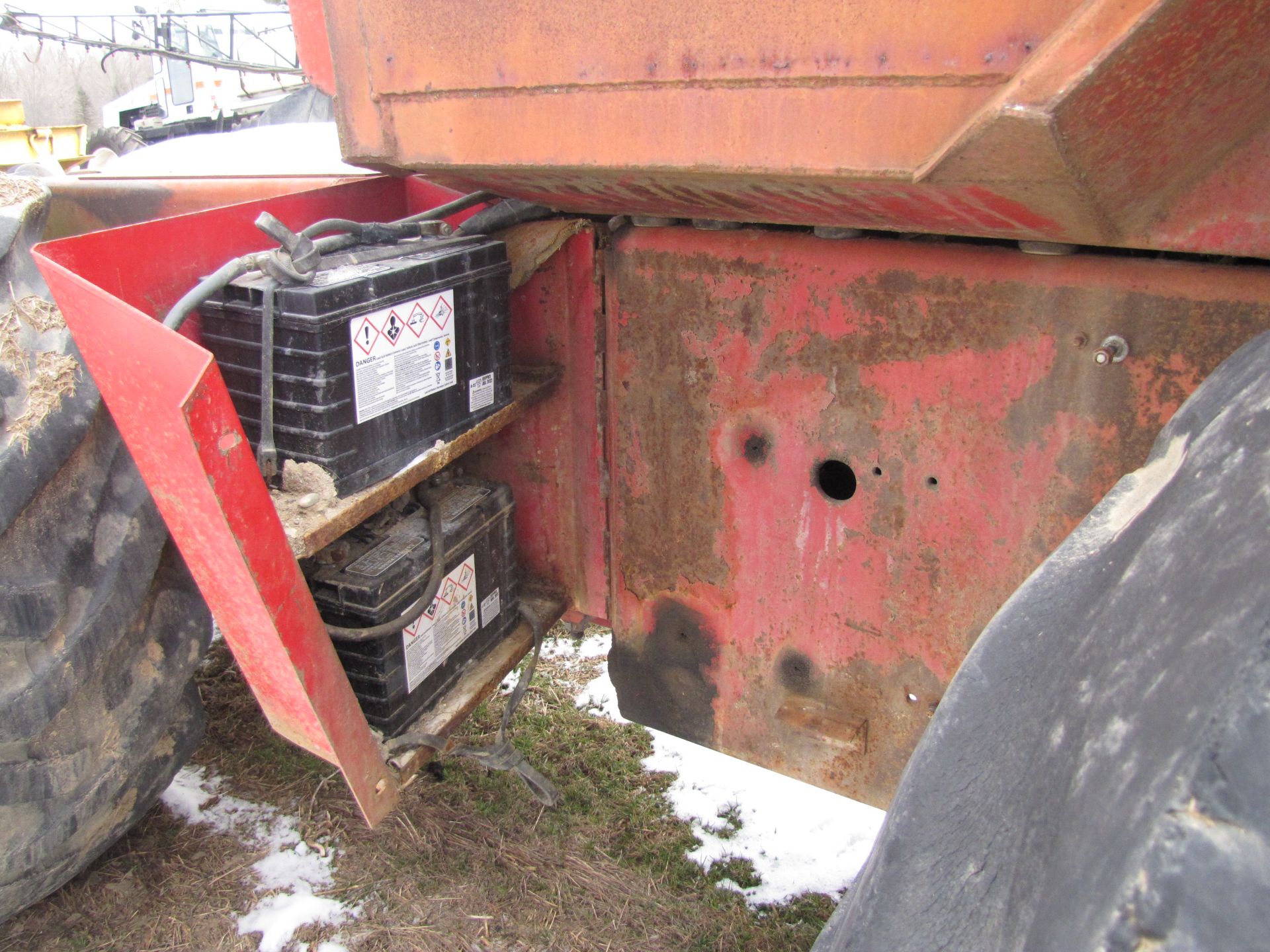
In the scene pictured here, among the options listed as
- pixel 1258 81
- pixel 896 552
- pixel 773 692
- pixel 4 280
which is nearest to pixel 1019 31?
pixel 1258 81

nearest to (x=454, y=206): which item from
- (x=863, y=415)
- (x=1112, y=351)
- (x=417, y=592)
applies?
(x=417, y=592)

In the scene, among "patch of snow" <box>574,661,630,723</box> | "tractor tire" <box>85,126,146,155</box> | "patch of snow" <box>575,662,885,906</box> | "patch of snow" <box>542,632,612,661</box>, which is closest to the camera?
"patch of snow" <box>575,662,885,906</box>

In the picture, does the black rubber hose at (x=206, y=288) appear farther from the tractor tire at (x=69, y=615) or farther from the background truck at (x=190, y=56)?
the background truck at (x=190, y=56)

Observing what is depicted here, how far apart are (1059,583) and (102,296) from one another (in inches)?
39.0

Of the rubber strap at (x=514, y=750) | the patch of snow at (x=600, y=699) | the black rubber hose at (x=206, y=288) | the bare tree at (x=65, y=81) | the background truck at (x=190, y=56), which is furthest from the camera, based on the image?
the bare tree at (x=65, y=81)

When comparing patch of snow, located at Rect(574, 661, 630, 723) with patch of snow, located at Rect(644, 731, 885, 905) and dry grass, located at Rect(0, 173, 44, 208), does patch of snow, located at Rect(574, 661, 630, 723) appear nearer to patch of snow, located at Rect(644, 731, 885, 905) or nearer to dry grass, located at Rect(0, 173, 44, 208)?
patch of snow, located at Rect(644, 731, 885, 905)

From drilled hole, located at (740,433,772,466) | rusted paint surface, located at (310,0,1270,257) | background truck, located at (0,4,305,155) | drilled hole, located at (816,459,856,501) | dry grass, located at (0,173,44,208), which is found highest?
background truck, located at (0,4,305,155)

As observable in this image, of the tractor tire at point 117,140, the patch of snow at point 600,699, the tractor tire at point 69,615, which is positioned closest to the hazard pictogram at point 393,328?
the tractor tire at point 69,615

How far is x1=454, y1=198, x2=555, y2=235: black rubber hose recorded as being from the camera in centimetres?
150

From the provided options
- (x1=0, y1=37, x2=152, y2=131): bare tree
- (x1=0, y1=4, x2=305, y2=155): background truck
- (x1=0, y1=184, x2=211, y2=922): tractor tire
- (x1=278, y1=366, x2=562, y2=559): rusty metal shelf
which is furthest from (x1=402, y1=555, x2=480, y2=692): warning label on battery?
(x1=0, y1=37, x2=152, y2=131): bare tree

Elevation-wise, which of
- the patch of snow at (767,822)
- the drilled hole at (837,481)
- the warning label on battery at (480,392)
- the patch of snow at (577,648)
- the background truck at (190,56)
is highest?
the background truck at (190,56)

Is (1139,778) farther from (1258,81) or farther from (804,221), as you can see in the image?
(804,221)

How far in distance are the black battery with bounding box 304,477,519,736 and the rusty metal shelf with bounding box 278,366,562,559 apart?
13cm

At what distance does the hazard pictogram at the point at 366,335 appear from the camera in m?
1.25
